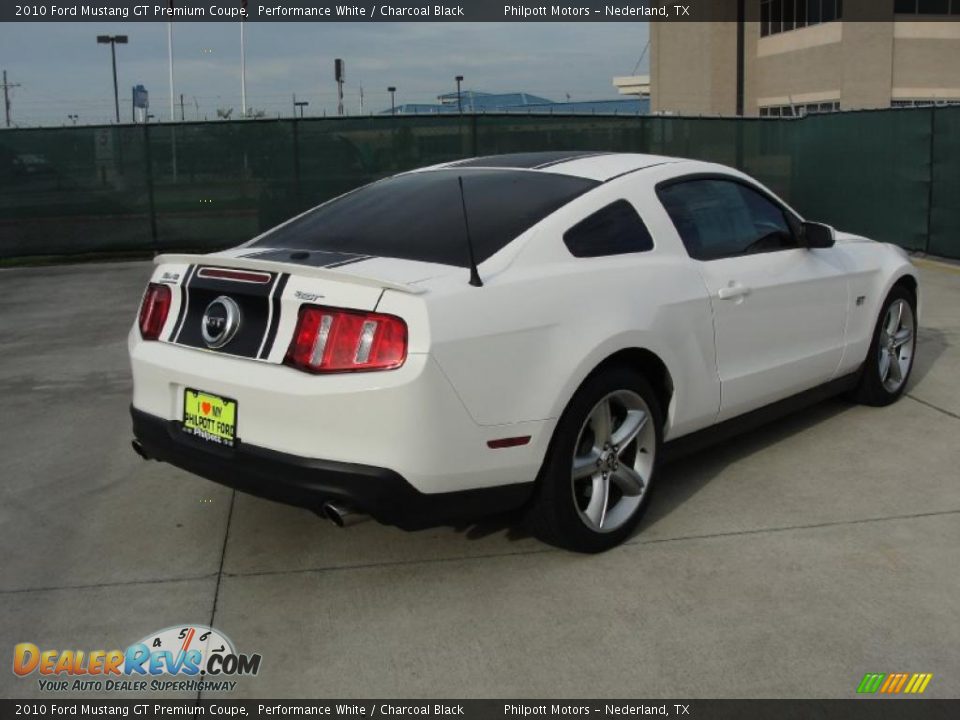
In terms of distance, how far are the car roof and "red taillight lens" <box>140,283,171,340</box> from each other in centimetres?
163

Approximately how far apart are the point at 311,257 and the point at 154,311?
2.37 ft

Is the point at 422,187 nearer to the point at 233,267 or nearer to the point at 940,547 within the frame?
the point at 233,267

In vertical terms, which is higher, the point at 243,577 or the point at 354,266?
the point at 354,266

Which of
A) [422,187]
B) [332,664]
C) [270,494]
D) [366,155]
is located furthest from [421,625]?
[366,155]

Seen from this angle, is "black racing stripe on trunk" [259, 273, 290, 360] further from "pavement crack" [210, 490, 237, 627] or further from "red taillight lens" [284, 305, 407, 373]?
"pavement crack" [210, 490, 237, 627]

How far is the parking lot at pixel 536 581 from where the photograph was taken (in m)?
3.21

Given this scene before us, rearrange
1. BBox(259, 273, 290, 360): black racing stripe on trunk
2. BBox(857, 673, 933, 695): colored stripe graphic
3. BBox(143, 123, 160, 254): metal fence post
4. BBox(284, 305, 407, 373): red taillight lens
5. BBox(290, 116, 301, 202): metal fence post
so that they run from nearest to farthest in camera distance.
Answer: BBox(857, 673, 933, 695): colored stripe graphic
BBox(284, 305, 407, 373): red taillight lens
BBox(259, 273, 290, 360): black racing stripe on trunk
BBox(143, 123, 160, 254): metal fence post
BBox(290, 116, 301, 202): metal fence post

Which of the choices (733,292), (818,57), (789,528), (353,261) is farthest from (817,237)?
(818,57)

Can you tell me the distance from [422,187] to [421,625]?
2.09 m

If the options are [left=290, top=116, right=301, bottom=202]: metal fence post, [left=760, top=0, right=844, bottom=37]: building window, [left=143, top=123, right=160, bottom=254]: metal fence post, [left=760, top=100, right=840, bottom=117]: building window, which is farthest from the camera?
[left=760, top=0, right=844, bottom=37]: building window

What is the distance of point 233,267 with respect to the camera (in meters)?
3.79

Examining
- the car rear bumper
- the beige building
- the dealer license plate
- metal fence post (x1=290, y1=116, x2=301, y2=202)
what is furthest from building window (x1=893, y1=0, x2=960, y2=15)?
the dealer license plate

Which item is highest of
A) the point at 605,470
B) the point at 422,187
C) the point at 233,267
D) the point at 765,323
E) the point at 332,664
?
the point at 422,187

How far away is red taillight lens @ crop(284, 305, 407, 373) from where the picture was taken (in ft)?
11.0
